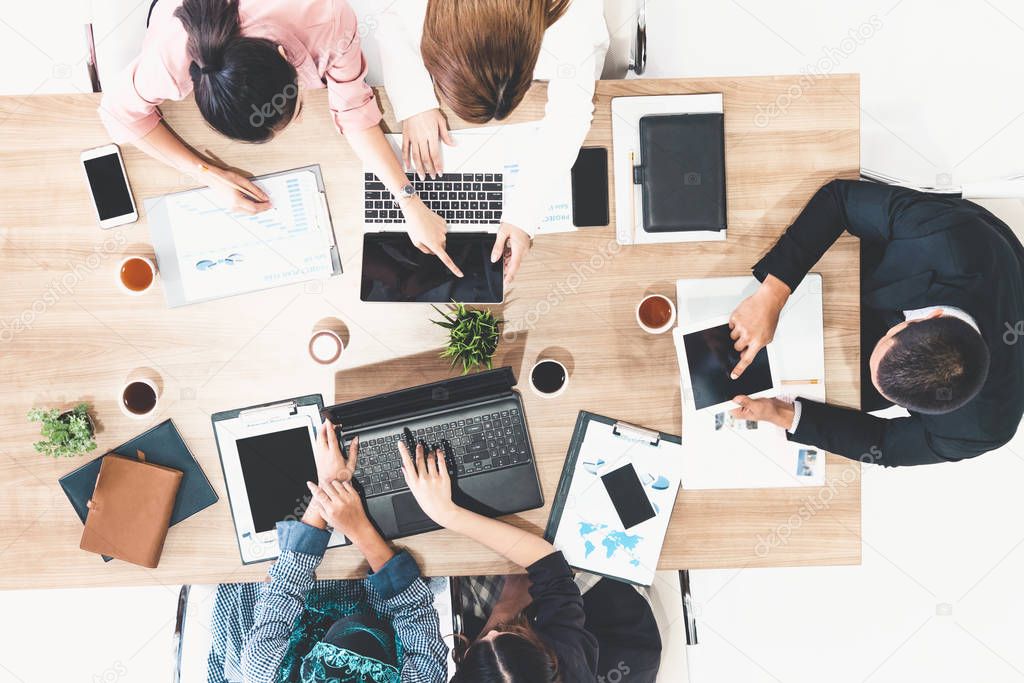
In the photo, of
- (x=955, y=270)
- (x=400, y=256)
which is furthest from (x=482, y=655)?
(x=955, y=270)

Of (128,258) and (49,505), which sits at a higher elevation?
(128,258)

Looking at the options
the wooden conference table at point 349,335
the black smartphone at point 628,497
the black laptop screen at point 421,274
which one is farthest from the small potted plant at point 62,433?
the black smartphone at point 628,497

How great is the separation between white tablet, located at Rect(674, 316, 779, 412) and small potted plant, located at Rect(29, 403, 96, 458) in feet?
4.57

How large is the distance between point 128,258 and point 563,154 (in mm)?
1027

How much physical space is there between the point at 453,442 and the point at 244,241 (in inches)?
26.9

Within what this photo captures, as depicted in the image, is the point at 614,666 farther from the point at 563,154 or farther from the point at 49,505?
the point at 49,505

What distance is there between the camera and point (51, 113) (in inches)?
54.3

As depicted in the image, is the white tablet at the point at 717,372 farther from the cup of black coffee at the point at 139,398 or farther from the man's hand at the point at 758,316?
the cup of black coffee at the point at 139,398

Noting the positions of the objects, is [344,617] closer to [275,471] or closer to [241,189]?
[275,471]

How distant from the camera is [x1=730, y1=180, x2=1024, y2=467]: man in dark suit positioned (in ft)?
3.91

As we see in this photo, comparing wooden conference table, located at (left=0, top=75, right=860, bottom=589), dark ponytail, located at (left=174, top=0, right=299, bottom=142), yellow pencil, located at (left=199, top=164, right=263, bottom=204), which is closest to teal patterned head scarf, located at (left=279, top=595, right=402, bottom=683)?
wooden conference table, located at (left=0, top=75, right=860, bottom=589)

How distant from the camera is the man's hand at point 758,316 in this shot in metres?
1.33

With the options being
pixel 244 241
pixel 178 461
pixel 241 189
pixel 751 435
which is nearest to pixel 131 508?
pixel 178 461

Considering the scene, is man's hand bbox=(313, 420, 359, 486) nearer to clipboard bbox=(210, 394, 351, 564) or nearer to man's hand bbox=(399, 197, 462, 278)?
clipboard bbox=(210, 394, 351, 564)
